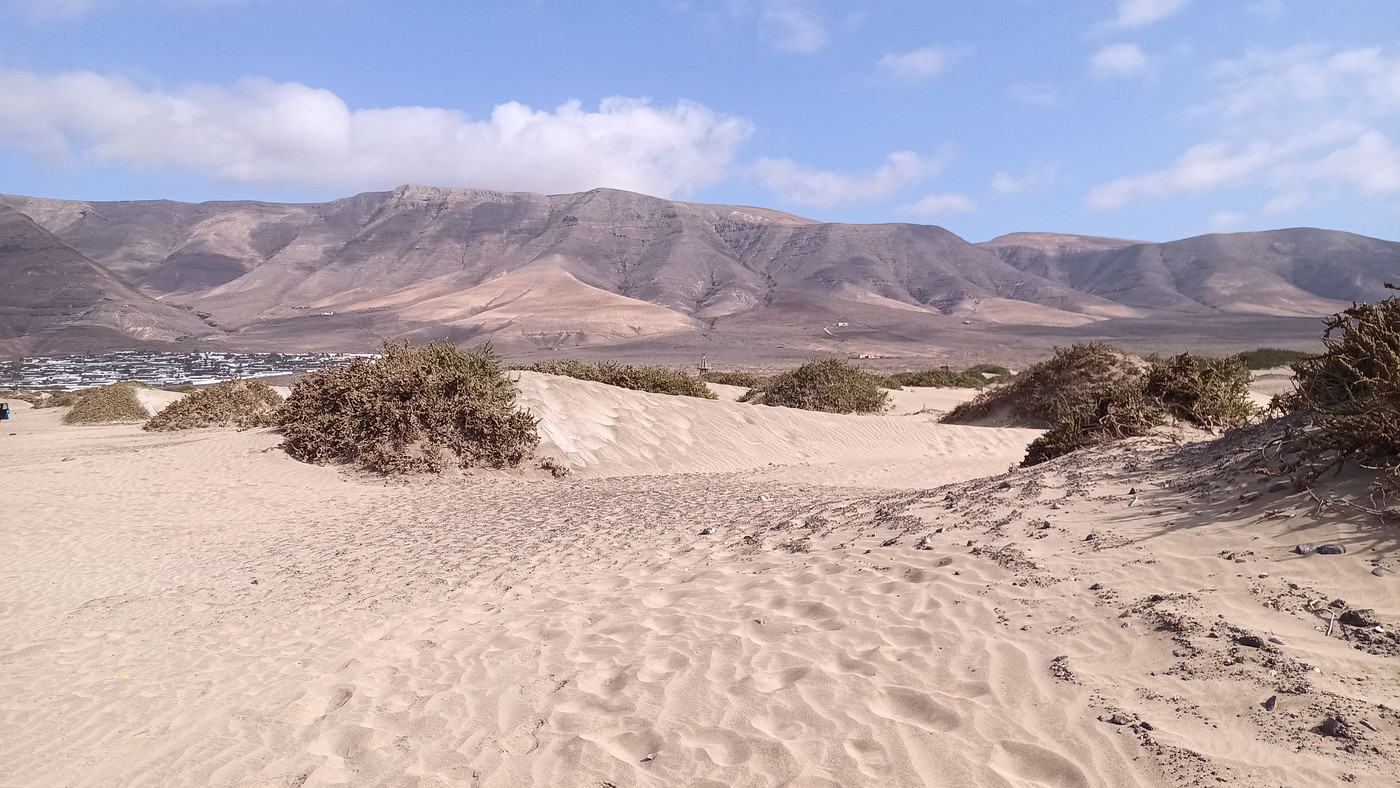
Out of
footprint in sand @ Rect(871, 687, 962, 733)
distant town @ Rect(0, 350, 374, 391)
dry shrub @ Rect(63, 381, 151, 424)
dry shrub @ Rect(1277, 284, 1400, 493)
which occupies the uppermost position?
dry shrub @ Rect(1277, 284, 1400, 493)

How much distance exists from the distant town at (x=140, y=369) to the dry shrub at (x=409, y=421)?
29.9 metres

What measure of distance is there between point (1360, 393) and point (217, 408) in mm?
20940

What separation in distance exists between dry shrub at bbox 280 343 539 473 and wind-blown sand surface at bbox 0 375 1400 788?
11.2ft

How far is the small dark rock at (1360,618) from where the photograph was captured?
11.1 ft

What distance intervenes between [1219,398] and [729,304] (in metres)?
109

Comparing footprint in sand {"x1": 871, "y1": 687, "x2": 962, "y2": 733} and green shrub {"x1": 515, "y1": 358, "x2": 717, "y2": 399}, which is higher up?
green shrub {"x1": 515, "y1": 358, "x2": 717, "y2": 399}

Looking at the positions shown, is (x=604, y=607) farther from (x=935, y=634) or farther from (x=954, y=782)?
(x=954, y=782)

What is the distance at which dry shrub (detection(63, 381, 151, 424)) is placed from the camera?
22.7 metres

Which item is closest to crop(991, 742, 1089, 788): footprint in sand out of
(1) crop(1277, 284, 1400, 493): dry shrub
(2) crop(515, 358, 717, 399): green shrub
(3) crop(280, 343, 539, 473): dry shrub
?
(1) crop(1277, 284, 1400, 493): dry shrub

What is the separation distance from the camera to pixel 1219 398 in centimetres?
1129

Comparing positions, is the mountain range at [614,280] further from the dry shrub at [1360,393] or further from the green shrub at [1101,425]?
the dry shrub at [1360,393]

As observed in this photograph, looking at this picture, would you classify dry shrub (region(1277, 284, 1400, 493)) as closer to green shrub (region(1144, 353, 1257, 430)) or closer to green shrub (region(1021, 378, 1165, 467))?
green shrub (region(1021, 378, 1165, 467))

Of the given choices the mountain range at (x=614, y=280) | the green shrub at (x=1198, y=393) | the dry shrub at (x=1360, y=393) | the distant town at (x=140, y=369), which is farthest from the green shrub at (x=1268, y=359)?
the distant town at (x=140, y=369)

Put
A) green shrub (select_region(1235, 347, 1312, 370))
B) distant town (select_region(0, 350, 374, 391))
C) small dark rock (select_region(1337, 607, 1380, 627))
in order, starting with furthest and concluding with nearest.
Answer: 1. distant town (select_region(0, 350, 374, 391))
2. green shrub (select_region(1235, 347, 1312, 370))
3. small dark rock (select_region(1337, 607, 1380, 627))
